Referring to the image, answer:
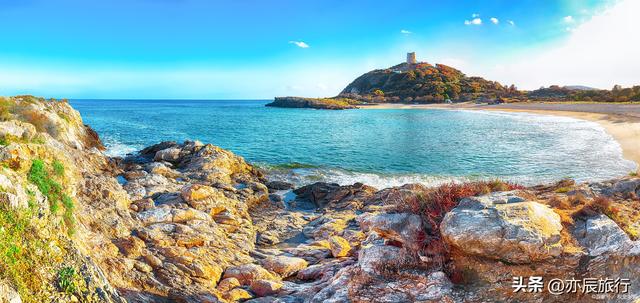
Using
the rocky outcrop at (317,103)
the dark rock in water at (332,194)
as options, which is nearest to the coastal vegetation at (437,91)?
the rocky outcrop at (317,103)

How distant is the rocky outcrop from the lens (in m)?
118

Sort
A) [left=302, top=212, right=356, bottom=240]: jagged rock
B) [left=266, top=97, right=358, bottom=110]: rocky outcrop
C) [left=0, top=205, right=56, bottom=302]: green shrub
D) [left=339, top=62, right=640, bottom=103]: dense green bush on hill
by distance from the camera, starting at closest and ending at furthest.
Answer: [left=0, top=205, right=56, bottom=302]: green shrub
[left=302, top=212, right=356, bottom=240]: jagged rock
[left=339, top=62, right=640, bottom=103]: dense green bush on hill
[left=266, top=97, right=358, bottom=110]: rocky outcrop

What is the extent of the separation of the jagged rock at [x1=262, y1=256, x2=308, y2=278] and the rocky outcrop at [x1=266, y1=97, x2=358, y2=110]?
347 feet

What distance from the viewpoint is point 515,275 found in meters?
6.42

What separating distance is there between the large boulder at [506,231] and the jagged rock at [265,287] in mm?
4105

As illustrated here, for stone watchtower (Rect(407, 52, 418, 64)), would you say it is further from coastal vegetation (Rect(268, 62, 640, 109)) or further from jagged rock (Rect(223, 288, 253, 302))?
jagged rock (Rect(223, 288, 253, 302))

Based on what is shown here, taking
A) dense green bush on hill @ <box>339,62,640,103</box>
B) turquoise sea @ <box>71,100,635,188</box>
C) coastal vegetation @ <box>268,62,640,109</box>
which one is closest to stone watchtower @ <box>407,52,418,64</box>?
dense green bush on hill @ <box>339,62,640,103</box>

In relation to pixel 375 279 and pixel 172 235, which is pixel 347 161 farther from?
pixel 375 279

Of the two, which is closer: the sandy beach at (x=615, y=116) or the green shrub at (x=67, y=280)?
the green shrub at (x=67, y=280)

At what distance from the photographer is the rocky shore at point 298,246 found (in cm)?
595

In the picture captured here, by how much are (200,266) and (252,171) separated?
1414 centimetres

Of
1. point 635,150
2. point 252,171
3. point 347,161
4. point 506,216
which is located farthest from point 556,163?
point 506,216

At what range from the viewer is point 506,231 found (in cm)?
648

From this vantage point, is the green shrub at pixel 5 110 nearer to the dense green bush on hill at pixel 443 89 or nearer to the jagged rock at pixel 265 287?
the jagged rock at pixel 265 287
